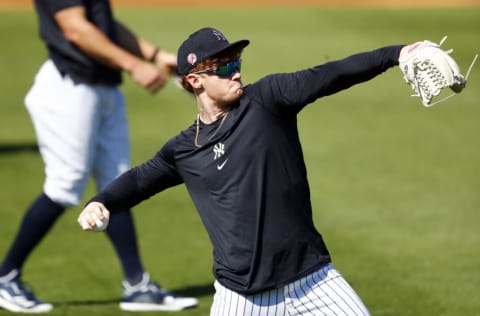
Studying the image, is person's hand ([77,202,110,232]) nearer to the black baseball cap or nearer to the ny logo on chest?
the ny logo on chest

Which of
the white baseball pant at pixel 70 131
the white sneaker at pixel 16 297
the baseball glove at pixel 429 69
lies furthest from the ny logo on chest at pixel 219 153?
the white sneaker at pixel 16 297

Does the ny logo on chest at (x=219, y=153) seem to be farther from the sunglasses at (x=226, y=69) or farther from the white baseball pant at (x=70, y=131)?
the white baseball pant at (x=70, y=131)

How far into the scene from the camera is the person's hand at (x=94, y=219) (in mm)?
4910

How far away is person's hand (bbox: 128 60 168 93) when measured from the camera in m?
6.93

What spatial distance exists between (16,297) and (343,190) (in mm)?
4369

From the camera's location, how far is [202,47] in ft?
15.9

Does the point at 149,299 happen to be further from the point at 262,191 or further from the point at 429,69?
the point at 429,69

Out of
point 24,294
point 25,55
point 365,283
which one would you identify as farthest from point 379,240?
point 25,55

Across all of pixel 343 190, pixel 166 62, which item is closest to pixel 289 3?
pixel 343 190

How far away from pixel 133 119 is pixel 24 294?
6802 millimetres

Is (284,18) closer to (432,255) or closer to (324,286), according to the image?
(432,255)

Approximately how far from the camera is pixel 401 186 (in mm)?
10602

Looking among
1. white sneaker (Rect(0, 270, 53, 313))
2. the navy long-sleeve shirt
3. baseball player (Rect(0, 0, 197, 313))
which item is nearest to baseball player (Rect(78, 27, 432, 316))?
the navy long-sleeve shirt

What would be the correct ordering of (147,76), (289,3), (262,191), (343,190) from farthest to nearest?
1. (289,3)
2. (343,190)
3. (147,76)
4. (262,191)
